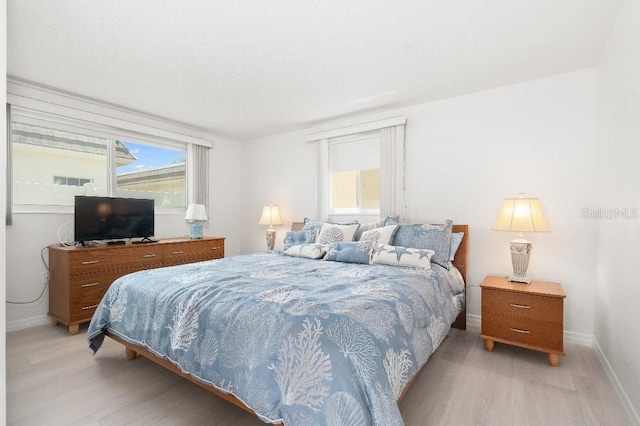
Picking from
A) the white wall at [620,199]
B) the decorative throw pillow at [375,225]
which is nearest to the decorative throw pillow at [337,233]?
the decorative throw pillow at [375,225]

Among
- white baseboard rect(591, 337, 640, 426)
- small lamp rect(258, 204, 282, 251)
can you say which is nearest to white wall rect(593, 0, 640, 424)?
white baseboard rect(591, 337, 640, 426)

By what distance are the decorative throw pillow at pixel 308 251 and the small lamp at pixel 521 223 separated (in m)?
1.66

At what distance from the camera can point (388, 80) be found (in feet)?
9.75

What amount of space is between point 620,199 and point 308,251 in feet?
8.18

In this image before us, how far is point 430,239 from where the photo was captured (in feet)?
9.69

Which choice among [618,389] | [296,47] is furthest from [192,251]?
[618,389]

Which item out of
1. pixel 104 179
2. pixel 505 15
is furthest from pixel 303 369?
pixel 104 179

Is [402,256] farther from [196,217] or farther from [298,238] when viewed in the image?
[196,217]

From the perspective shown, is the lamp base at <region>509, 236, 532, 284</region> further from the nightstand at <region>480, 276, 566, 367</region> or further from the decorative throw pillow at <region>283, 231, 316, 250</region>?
the decorative throw pillow at <region>283, 231, 316, 250</region>

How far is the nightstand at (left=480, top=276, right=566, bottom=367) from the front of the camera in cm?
231

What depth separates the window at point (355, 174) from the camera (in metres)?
4.04

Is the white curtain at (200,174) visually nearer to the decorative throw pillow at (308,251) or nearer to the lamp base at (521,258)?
the decorative throw pillow at (308,251)

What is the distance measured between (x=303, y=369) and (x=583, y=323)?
2844 mm

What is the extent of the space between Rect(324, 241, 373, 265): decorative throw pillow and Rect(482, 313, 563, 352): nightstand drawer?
1110 millimetres
